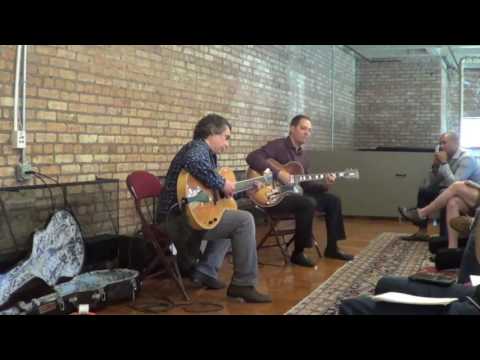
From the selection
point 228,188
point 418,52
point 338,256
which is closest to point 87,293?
point 228,188

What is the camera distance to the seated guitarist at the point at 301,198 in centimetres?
473

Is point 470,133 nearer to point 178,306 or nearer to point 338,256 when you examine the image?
point 338,256

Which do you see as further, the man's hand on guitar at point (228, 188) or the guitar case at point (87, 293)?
the man's hand on guitar at point (228, 188)

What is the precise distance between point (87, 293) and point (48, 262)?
30cm

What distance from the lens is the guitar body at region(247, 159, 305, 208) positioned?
461 cm

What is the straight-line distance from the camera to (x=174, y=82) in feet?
16.5

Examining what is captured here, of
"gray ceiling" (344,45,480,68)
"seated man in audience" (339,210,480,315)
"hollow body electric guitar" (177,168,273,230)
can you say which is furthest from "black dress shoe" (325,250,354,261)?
"gray ceiling" (344,45,480,68)

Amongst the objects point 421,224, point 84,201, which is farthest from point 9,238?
point 421,224

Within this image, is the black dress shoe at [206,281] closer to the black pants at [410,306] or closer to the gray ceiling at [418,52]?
the black pants at [410,306]

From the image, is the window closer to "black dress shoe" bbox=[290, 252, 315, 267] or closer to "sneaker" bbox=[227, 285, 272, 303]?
"black dress shoe" bbox=[290, 252, 315, 267]

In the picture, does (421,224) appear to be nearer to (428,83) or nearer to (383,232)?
(383,232)

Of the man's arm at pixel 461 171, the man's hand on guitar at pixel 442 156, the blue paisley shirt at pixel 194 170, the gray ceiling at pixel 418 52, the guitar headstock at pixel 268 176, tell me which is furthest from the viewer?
the gray ceiling at pixel 418 52

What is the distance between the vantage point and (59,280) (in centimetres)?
335

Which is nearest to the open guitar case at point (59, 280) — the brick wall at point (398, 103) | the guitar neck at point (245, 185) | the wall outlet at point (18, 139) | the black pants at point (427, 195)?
the wall outlet at point (18, 139)
